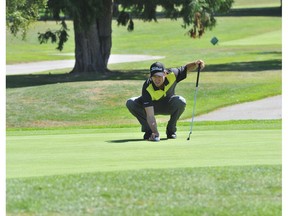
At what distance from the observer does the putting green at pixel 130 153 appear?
1180 centimetres

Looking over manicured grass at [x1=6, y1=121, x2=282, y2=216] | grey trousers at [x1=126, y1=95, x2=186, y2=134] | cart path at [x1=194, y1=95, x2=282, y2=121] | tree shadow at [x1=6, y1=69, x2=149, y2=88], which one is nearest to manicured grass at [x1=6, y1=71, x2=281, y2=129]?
cart path at [x1=194, y1=95, x2=282, y2=121]

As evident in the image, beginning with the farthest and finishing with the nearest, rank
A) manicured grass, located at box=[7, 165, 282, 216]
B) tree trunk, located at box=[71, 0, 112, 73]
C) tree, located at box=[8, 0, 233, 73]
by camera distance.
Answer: tree trunk, located at box=[71, 0, 112, 73]
tree, located at box=[8, 0, 233, 73]
manicured grass, located at box=[7, 165, 282, 216]

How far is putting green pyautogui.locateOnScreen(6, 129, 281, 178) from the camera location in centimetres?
1180

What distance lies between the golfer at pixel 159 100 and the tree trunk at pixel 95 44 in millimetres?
23561

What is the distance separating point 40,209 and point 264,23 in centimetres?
7524

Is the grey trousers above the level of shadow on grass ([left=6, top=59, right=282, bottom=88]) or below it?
above

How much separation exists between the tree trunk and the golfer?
23561 millimetres

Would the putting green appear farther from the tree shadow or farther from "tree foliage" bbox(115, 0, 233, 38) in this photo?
"tree foliage" bbox(115, 0, 233, 38)

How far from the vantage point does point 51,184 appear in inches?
420

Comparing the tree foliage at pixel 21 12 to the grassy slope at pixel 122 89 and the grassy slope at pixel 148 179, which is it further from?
the grassy slope at pixel 148 179

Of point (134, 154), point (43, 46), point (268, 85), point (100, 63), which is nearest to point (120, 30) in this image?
point (43, 46)

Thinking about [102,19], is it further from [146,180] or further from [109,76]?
[146,180]

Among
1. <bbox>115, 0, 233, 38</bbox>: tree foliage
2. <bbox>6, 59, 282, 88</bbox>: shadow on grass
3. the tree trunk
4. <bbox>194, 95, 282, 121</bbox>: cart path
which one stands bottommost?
<bbox>6, 59, 282, 88</bbox>: shadow on grass

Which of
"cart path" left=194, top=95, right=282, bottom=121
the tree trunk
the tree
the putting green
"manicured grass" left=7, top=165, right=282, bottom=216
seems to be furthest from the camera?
the tree trunk
